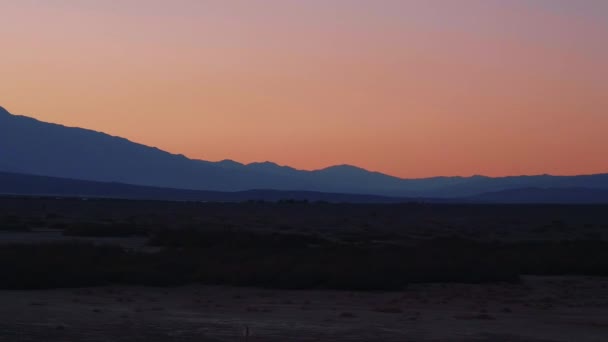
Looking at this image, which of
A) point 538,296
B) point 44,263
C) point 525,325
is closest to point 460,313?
point 525,325

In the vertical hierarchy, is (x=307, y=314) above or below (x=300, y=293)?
below

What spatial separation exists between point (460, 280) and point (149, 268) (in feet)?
34.2

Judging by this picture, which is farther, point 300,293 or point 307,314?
point 300,293

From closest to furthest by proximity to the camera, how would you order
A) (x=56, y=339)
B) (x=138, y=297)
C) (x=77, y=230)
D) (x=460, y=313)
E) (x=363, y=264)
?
(x=56, y=339), (x=460, y=313), (x=138, y=297), (x=363, y=264), (x=77, y=230)

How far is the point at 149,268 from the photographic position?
36312 mm

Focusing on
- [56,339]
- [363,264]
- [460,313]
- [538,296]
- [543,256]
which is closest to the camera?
[56,339]

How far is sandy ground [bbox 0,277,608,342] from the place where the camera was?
76.5 feet

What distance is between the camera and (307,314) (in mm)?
27703

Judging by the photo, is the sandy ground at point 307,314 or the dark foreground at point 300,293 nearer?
the sandy ground at point 307,314

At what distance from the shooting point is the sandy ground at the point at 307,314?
23.3 m

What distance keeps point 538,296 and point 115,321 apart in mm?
14318

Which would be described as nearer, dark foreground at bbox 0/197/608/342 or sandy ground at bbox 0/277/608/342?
sandy ground at bbox 0/277/608/342

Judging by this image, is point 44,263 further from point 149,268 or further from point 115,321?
point 115,321

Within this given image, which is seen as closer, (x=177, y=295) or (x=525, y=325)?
(x=525, y=325)
